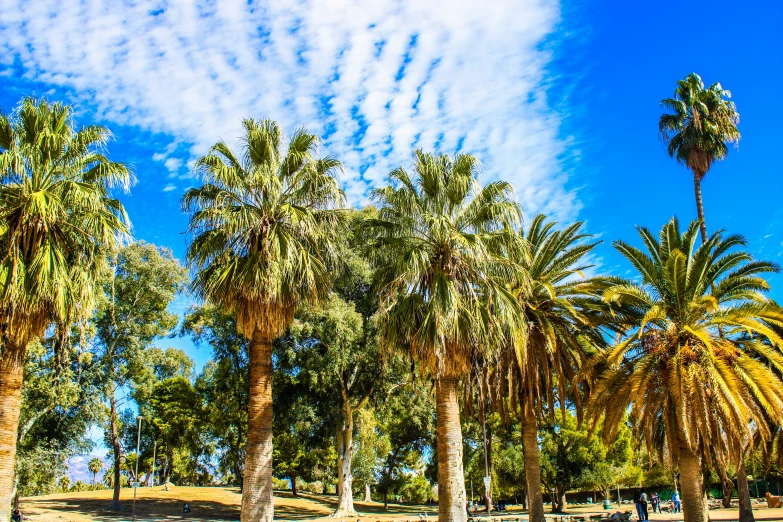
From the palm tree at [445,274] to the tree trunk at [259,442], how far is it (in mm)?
3387

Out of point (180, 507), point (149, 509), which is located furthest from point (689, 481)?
point (180, 507)

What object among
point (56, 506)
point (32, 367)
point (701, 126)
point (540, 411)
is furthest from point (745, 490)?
point (56, 506)

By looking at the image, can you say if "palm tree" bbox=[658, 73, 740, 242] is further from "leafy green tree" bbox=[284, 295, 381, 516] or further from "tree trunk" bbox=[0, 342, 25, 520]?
"tree trunk" bbox=[0, 342, 25, 520]

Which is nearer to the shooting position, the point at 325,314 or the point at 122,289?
the point at 325,314

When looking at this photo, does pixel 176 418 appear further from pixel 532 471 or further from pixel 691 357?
pixel 691 357

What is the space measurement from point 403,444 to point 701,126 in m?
33.2

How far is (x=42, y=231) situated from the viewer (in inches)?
516

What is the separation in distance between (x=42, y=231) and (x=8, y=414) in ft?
12.5

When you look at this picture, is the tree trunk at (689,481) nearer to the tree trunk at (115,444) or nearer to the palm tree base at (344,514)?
the palm tree base at (344,514)

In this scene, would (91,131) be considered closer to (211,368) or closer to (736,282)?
(736,282)

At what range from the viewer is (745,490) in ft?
81.7

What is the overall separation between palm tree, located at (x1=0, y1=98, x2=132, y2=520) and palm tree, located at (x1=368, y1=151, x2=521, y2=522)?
7.07m

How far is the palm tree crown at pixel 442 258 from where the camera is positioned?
1594cm

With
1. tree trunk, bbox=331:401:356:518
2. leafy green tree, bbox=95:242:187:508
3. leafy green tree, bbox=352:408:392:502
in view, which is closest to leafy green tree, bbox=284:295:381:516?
tree trunk, bbox=331:401:356:518
